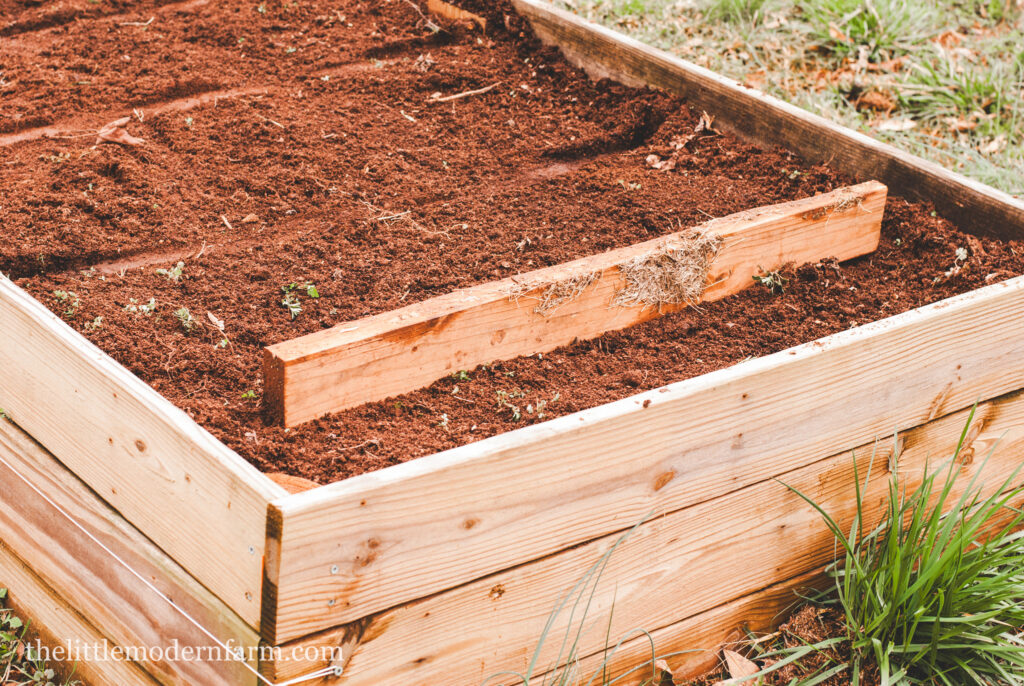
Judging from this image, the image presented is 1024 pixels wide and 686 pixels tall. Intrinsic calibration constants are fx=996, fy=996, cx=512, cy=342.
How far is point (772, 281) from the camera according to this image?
260 centimetres

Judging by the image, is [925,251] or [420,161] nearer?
[925,251]

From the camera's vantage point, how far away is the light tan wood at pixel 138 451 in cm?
149

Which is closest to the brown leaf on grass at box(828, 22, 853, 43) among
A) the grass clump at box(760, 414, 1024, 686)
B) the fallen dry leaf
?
the fallen dry leaf

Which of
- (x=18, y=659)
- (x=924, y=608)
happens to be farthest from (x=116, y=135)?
(x=924, y=608)

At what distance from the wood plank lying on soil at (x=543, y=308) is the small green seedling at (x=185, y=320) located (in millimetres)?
415

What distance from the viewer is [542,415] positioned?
209cm

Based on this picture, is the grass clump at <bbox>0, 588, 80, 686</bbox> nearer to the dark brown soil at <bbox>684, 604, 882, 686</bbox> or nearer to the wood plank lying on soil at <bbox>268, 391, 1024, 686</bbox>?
the wood plank lying on soil at <bbox>268, 391, 1024, 686</bbox>

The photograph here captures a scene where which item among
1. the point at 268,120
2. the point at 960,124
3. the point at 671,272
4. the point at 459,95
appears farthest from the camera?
the point at 960,124

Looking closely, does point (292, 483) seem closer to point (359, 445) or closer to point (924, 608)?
point (359, 445)

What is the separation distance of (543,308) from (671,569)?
0.65 metres

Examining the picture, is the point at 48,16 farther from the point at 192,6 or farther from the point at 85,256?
the point at 85,256

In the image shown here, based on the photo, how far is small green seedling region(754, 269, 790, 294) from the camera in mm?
2592

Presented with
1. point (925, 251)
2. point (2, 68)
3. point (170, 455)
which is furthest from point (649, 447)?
point (2, 68)

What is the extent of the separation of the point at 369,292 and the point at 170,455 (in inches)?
37.2
